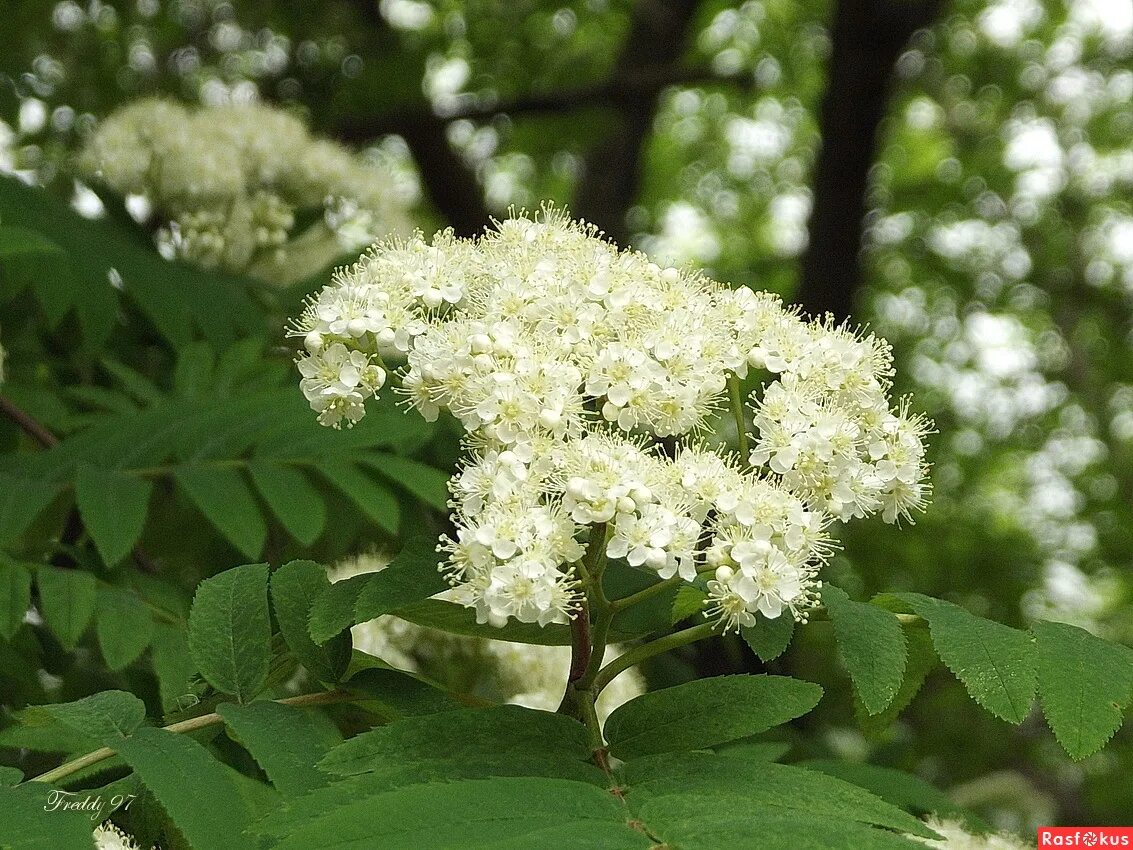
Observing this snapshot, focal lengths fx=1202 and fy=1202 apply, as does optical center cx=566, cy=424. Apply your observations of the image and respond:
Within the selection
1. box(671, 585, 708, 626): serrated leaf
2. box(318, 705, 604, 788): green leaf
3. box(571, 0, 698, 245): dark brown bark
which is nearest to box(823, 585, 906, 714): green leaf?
box(671, 585, 708, 626): serrated leaf

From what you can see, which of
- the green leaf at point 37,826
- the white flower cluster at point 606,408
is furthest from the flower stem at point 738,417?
the green leaf at point 37,826

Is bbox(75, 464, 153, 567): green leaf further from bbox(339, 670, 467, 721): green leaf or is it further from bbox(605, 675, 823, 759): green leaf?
bbox(605, 675, 823, 759): green leaf

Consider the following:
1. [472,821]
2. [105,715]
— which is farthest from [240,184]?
[472,821]

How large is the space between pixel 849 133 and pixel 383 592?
4361 mm

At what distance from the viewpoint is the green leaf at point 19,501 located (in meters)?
1.93

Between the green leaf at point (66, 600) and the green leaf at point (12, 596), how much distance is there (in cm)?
3

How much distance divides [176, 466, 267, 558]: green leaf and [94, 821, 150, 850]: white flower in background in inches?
23.4

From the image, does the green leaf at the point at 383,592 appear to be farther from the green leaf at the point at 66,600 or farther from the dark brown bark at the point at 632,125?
the dark brown bark at the point at 632,125

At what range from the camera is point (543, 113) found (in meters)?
5.30

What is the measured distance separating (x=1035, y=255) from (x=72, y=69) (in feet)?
18.3

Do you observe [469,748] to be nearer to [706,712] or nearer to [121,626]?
[706,712]

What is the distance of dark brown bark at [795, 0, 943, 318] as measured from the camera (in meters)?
4.84

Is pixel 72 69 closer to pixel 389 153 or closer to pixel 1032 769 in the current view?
pixel 389 153

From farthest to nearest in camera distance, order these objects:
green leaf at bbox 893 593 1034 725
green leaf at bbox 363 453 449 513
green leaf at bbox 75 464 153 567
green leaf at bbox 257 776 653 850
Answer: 1. green leaf at bbox 363 453 449 513
2. green leaf at bbox 75 464 153 567
3. green leaf at bbox 893 593 1034 725
4. green leaf at bbox 257 776 653 850
